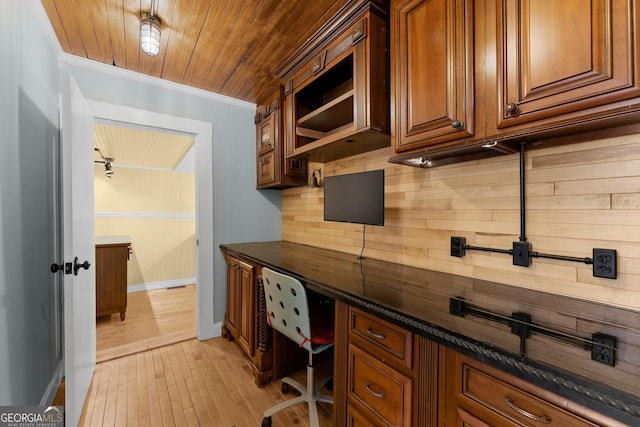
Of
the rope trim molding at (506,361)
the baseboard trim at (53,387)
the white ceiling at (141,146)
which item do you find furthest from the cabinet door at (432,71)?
the baseboard trim at (53,387)

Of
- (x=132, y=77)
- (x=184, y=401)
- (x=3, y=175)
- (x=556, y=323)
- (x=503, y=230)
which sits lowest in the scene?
(x=184, y=401)

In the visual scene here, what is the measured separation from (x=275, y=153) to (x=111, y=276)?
2.39 m

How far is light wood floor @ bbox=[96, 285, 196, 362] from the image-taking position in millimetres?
2557

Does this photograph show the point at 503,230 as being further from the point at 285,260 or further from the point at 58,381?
the point at 58,381

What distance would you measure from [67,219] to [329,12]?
194cm

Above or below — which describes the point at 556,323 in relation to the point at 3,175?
below

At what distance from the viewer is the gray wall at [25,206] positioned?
1.26 meters

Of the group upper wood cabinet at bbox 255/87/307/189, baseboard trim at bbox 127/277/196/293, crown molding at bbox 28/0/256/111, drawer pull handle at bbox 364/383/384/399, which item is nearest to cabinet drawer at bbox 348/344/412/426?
drawer pull handle at bbox 364/383/384/399

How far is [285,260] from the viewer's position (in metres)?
1.91

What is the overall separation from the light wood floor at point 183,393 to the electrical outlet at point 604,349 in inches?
58.4

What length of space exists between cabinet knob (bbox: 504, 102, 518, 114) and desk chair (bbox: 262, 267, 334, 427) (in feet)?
3.71

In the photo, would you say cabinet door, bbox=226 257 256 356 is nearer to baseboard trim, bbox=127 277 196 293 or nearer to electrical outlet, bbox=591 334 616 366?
electrical outlet, bbox=591 334 616 366

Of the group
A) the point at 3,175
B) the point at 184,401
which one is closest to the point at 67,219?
the point at 3,175

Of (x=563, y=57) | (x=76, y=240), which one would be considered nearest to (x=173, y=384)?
(x=76, y=240)
